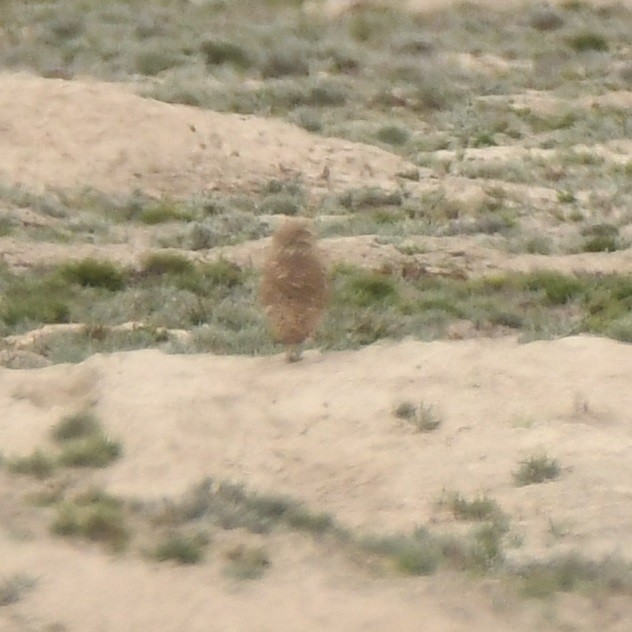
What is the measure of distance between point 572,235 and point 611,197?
180 centimetres

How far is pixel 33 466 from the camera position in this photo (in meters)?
5.46

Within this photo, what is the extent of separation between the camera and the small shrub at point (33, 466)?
5438 millimetres

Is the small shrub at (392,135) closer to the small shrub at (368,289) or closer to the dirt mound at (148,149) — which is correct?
the dirt mound at (148,149)

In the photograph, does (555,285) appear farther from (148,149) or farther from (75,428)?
(148,149)

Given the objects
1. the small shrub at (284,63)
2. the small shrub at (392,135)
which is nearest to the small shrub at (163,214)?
the small shrub at (392,135)

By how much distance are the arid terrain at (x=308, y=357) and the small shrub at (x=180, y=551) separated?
0.03 feet

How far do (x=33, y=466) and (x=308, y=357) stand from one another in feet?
6.56

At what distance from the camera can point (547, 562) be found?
4582mm


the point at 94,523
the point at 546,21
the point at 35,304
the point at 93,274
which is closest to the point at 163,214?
the point at 93,274

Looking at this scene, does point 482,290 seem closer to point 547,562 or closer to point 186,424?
point 186,424

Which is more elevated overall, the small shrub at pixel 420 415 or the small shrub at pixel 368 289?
the small shrub at pixel 420 415

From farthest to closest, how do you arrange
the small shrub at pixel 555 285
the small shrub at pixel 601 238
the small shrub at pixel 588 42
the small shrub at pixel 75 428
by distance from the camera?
the small shrub at pixel 588 42, the small shrub at pixel 601 238, the small shrub at pixel 555 285, the small shrub at pixel 75 428

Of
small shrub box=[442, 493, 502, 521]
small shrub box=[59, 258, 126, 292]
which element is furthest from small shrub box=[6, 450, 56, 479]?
small shrub box=[59, 258, 126, 292]

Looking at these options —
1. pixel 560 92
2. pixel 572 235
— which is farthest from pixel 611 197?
pixel 560 92
